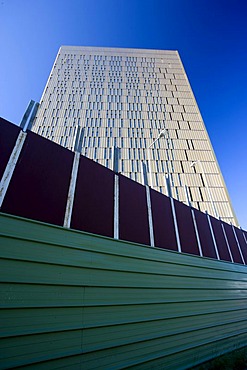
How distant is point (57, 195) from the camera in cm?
233

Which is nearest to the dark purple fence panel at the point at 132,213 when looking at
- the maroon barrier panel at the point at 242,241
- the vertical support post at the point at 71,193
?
the vertical support post at the point at 71,193

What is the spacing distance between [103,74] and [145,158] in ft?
56.6

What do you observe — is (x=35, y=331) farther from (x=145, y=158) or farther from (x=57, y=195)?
(x=145, y=158)

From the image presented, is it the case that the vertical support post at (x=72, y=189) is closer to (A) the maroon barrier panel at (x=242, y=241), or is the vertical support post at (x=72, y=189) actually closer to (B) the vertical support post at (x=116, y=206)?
(B) the vertical support post at (x=116, y=206)

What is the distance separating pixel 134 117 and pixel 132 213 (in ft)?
76.2

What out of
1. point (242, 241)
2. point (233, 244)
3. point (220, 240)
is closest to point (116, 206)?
point (220, 240)

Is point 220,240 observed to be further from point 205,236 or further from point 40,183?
point 40,183

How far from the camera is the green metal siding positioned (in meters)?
1.60

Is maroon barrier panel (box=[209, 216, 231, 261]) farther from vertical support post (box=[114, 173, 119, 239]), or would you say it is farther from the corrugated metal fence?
vertical support post (box=[114, 173, 119, 239])

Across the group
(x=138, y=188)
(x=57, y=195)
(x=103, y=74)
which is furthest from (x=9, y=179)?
(x=103, y=74)

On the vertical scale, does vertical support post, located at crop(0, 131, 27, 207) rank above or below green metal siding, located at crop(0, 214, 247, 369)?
above

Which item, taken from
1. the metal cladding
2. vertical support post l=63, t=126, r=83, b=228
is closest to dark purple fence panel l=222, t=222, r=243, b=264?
the metal cladding

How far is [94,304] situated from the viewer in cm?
204

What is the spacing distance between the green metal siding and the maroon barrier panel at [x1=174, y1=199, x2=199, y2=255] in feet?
1.66
